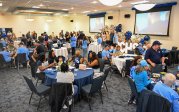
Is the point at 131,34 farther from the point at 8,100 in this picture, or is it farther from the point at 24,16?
the point at 24,16

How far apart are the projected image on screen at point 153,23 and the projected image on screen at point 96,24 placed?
14.1 feet

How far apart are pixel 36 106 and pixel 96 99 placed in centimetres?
159

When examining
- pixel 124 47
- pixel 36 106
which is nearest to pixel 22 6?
pixel 124 47

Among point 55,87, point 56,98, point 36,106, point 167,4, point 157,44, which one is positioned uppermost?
point 167,4

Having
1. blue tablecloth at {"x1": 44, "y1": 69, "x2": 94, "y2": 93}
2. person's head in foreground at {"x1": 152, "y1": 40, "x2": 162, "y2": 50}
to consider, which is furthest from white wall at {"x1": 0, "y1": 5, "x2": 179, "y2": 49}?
blue tablecloth at {"x1": 44, "y1": 69, "x2": 94, "y2": 93}

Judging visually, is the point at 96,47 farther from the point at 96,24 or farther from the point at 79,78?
the point at 79,78

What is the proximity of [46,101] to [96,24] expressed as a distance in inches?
490

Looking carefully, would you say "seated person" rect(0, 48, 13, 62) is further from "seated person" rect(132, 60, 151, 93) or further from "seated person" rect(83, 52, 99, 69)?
"seated person" rect(132, 60, 151, 93)

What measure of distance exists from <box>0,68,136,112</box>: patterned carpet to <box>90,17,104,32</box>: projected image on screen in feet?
32.1

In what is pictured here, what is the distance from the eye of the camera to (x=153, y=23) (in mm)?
10539

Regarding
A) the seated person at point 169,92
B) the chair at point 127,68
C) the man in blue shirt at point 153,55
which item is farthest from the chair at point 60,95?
the chair at point 127,68

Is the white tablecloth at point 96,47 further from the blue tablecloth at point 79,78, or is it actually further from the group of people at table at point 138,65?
the blue tablecloth at point 79,78

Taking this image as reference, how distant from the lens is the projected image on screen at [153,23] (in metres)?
9.80

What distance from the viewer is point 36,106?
4.16m
